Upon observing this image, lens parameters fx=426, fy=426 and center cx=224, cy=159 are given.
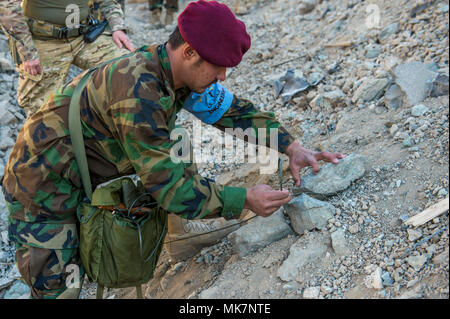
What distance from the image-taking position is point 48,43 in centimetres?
336

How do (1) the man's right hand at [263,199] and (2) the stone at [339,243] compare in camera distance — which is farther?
(2) the stone at [339,243]

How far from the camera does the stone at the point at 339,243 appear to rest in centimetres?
212

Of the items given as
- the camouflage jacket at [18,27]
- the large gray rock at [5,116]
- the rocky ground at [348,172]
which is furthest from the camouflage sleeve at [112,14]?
the large gray rock at [5,116]

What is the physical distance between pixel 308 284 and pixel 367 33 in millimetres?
2760

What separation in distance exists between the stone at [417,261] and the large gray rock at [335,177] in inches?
24.0

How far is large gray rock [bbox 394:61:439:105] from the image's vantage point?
9.36 ft

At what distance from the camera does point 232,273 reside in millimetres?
2359

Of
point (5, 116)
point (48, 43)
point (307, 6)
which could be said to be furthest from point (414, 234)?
point (307, 6)

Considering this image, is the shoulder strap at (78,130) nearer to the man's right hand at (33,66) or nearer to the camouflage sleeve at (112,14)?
the man's right hand at (33,66)

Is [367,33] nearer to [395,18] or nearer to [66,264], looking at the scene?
[395,18]

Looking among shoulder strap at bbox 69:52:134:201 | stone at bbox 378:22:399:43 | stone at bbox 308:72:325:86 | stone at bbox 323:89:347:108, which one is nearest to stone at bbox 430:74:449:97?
stone at bbox 323:89:347:108

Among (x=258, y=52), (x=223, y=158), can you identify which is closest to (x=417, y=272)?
(x=223, y=158)

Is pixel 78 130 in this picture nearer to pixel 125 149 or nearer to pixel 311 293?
pixel 125 149

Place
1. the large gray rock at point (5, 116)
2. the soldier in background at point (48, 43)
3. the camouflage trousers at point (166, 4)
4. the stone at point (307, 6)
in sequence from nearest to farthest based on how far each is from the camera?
the soldier in background at point (48, 43)
the large gray rock at point (5, 116)
the stone at point (307, 6)
the camouflage trousers at point (166, 4)
